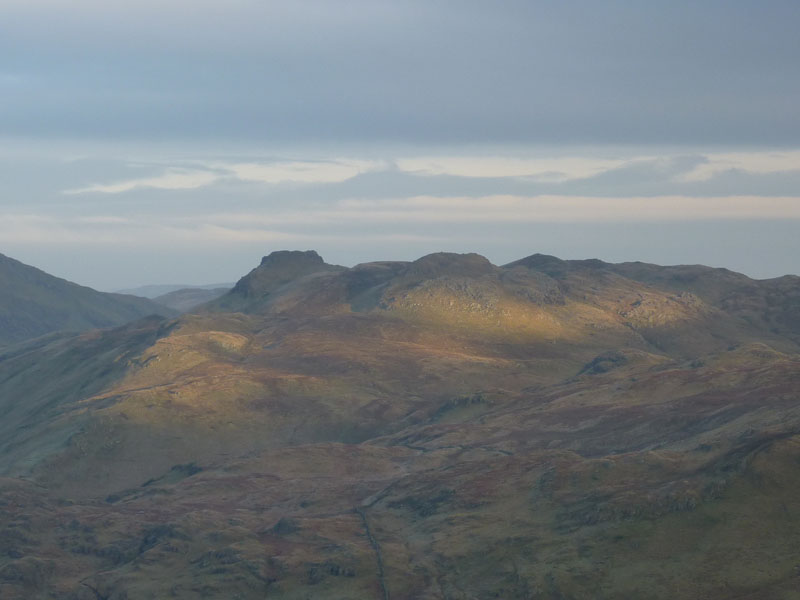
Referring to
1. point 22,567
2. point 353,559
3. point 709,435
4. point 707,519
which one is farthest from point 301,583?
point 709,435

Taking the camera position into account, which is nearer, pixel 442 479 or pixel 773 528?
pixel 773 528

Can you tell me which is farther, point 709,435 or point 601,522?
point 709,435

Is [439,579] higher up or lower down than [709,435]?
lower down

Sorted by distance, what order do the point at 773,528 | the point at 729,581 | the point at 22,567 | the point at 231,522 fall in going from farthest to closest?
1. the point at 231,522
2. the point at 22,567
3. the point at 773,528
4. the point at 729,581

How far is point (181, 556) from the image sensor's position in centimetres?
15588

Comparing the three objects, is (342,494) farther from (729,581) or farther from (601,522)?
(729,581)

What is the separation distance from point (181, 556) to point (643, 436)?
87.0m

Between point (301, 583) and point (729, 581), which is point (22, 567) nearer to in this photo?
point (301, 583)

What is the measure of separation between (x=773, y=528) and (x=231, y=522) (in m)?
82.5

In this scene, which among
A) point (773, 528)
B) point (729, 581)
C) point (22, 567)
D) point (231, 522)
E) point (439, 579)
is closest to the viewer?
point (729, 581)

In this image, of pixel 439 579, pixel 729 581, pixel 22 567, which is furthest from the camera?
pixel 22 567

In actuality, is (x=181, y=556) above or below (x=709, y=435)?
below

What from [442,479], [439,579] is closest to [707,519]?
[439,579]

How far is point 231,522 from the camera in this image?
554 feet
